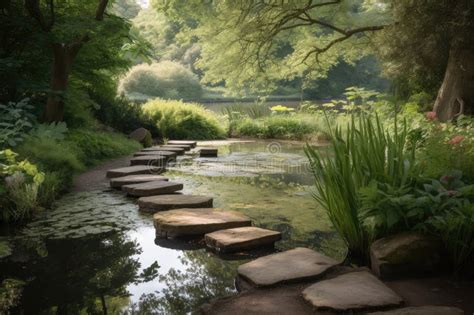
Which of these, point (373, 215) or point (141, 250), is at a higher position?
point (373, 215)

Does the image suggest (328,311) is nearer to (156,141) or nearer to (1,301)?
(1,301)

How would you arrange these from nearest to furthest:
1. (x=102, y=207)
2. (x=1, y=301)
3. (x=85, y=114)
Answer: (x=1, y=301)
(x=102, y=207)
(x=85, y=114)

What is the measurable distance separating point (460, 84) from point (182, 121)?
27.1 feet

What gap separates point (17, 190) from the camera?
3990 mm

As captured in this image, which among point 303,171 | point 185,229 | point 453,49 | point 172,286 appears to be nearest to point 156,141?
point 303,171

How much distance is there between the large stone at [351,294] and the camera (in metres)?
2.09

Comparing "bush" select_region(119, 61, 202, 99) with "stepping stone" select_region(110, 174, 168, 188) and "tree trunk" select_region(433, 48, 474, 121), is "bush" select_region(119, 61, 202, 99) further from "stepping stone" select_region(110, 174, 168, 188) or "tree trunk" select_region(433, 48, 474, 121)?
"stepping stone" select_region(110, 174, 168, 188)

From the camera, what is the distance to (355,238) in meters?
3.05

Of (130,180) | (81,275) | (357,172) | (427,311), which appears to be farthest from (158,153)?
(427,311)

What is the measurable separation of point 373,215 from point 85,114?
323 inches

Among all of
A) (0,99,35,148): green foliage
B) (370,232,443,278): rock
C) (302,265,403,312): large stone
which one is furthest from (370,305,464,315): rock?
(0,99,35,148): green foliage

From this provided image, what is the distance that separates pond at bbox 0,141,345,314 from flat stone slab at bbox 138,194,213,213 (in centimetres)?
11

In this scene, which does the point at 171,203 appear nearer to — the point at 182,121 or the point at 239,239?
the point at 239,239

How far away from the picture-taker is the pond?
2395mm
